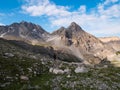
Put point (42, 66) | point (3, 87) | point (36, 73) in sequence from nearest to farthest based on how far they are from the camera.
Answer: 1. point (3, 87)
2. point (36, 73)
3. point (42, 66)

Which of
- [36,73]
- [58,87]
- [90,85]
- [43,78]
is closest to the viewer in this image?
[58,87]

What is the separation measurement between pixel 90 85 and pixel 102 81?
16.0 ft

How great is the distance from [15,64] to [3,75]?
8.44 metres

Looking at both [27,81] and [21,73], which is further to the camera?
[21,73]

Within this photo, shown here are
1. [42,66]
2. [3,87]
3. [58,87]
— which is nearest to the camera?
[3,87]

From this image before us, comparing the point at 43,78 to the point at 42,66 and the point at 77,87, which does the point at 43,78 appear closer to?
the point at 77,87

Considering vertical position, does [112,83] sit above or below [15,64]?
below

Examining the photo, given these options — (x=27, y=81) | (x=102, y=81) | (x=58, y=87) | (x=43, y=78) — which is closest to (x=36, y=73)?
(x=43, y=78)

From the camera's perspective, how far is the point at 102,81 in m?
41.2

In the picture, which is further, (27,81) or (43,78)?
(43,78)

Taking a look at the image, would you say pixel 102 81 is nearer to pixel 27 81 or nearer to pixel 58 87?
pixel 58 87

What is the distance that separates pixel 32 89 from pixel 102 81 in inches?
583

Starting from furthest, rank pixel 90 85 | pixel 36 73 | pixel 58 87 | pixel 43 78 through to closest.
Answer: pixel 36 73 < pixel 43 78 < pixel 90 85 < pixel 58 87

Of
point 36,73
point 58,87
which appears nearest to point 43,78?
point 36,73
